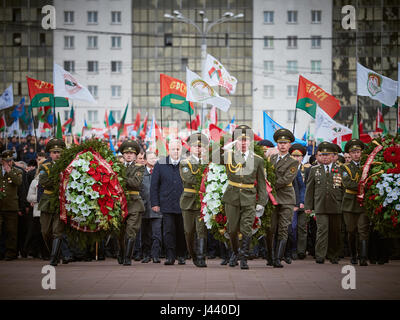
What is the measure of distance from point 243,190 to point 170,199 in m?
2.19

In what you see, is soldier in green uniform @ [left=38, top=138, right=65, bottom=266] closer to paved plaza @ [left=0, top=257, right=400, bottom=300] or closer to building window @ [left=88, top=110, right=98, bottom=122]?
paved plaza @ [left=0, top=257, right=400, bottom=300]

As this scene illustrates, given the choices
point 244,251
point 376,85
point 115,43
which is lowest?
point 244,251

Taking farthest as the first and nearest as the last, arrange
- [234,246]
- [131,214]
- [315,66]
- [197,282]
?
1. [315,66]
2. [131,214]
3. [234,246]
4. [197,282]

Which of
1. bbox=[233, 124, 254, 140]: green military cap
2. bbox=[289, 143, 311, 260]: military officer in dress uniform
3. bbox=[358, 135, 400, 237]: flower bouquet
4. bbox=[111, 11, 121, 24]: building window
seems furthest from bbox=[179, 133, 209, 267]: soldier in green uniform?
bbox=[111, 11, 121, 24]: building window

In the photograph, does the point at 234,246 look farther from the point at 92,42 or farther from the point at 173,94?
the point at 92,42

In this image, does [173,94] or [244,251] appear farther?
[173,94]

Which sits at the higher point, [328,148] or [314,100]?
[314,100]

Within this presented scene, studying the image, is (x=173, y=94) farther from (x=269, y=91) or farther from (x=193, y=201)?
(x=269, y=91)

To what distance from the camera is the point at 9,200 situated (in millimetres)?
16344

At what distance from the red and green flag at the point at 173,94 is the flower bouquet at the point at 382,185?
30.4 ft

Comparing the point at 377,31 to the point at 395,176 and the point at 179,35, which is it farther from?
the point at 395,176

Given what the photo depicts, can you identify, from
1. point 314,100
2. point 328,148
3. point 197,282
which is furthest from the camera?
point 314,100

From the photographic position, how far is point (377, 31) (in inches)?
3125

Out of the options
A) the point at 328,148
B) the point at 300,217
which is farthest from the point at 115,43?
the point at 328,148
